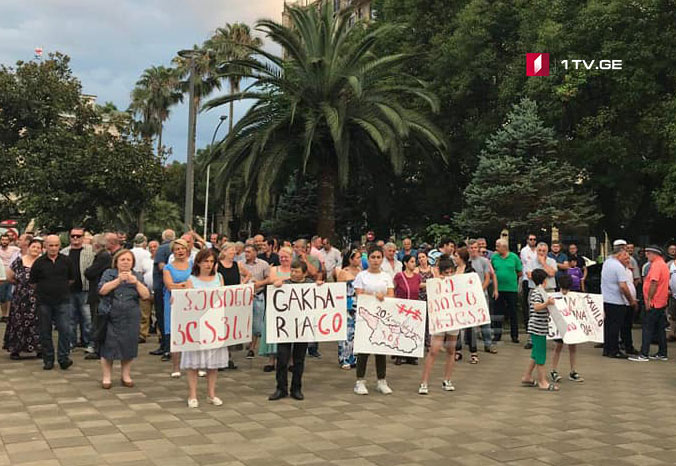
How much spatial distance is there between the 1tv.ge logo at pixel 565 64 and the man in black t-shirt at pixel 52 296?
19.5 m

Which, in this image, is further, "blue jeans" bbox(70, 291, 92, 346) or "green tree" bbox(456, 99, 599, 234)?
"green tree" bbox(456, 99, 599, 234)

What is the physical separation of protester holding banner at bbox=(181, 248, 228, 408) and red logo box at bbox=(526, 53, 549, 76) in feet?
64.9

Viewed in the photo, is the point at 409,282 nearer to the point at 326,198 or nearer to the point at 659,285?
the point at 659,285

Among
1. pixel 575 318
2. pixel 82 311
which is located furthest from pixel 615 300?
pixel 82 311

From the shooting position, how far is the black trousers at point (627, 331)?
41.0ft

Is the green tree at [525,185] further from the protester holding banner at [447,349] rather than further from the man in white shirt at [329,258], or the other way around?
the protester holding banner at [447,349]

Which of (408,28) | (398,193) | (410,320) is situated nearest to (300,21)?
(408,28)

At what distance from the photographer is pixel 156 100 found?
197 feet

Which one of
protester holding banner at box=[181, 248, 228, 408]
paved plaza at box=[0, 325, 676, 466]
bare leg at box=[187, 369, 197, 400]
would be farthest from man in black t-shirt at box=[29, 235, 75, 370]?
bare leg at box=[187, 369, 197, 400]

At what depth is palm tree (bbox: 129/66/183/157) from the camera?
60.0 meters

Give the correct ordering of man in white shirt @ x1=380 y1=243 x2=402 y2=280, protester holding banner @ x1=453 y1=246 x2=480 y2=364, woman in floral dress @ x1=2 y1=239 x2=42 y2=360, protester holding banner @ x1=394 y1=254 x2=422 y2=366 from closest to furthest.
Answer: protester holding banner @ x1=453 y1=246 x2=480 y2=364 → protester holding banner @ x1=394 y1=254 x2=422 y2=366 → woman in floral dress @ x1=2 y1=239 x2=42 y2=360 → man in white shirt @ x1=380 y1=243 x2=402 y2=280

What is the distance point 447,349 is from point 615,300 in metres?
4.91

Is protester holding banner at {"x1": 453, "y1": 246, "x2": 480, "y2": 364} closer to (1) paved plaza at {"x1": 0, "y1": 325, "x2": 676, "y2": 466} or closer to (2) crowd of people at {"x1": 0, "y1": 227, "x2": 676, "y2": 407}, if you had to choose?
(2) crowd of people at {"x1": 0, "y1": 227, "x2": 676, "y2": 407}

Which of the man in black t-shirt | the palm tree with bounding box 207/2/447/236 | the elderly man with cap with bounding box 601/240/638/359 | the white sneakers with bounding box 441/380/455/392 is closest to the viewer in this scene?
the white sneakers with bounding box 441/380/455/392
